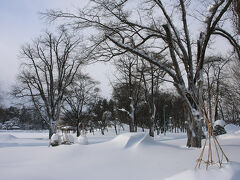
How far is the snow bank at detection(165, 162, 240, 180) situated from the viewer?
2.77 m

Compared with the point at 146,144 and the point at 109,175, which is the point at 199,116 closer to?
the point at 146,144

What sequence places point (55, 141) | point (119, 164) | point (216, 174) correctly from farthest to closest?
point (55, 141), point (119, 164), point (216, 174)

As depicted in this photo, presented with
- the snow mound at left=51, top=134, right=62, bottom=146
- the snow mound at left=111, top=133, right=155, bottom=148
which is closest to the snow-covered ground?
the snow mound at left=111, top=133, right=155, bottom=148

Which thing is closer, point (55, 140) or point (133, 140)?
point (133, 140)

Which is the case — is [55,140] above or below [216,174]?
below

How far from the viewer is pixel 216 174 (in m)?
2.84

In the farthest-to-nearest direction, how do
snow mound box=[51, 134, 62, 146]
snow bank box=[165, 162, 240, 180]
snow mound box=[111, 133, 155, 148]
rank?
snow mound box=[51, 134, 62, 146]
snow mound box=[111, 133, 155, 148]
snow bank box=[165, 162, 240, 180]

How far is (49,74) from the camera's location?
21250mm

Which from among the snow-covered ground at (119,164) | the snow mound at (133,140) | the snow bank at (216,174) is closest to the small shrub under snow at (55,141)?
the snow-covered ground at (119,164)

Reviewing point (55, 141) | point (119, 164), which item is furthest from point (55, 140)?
point (119, 164)

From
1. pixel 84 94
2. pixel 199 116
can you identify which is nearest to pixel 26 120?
pixel 84 94

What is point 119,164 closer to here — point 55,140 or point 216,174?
point 216,174

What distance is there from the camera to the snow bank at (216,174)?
277 cm

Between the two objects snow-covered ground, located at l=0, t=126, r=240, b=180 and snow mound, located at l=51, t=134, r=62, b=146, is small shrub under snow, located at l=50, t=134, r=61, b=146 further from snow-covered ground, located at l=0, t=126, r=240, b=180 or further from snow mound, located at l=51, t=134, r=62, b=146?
snow-covered ground, located at l=0, t=126, r=240, b=180
